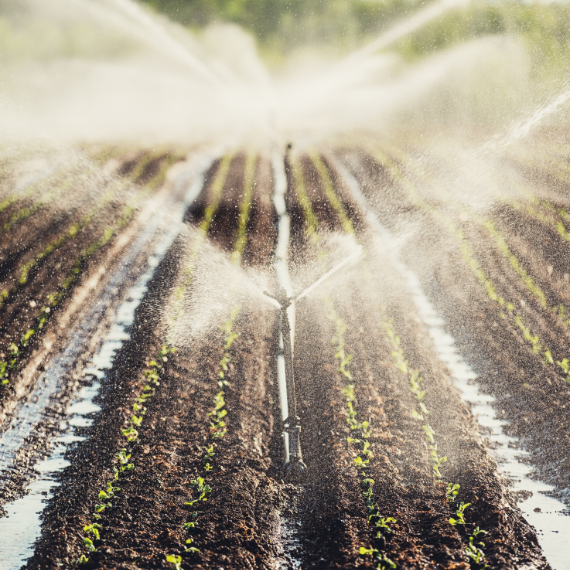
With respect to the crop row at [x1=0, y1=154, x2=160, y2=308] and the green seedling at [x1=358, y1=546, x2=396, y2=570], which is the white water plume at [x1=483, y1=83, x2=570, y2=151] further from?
the green seedling at [x1=358, y1=546, x2=396, y2=570]

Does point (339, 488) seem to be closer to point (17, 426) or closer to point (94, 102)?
Answer: point (17, 426)

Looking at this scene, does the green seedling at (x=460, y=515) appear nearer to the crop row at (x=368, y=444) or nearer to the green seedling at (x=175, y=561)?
the crop row at (x=368, y=444)

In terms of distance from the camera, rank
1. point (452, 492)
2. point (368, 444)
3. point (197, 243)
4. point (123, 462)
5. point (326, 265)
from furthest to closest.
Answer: point (197, 243) < point (326, 265) < point (368, 444) < point (123, 462) < point (452, 492)

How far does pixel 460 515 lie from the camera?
4352 mm

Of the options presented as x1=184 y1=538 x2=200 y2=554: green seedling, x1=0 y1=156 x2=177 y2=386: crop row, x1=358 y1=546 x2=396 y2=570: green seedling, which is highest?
x1=0 y1=156 x2=177 y2=386: crop row

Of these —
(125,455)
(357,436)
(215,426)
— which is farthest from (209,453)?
(357,436)

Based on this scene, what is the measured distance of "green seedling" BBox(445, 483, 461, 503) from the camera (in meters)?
4.57

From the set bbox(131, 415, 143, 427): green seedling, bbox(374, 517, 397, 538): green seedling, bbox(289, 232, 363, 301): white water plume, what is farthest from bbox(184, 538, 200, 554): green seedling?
bbox(289, 232, 363, 301): white water plume

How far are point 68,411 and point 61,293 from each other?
234 centimetres

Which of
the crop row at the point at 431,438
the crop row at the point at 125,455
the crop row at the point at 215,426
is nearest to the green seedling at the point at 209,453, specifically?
the crop row at the point at 215,426

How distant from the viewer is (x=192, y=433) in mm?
5309

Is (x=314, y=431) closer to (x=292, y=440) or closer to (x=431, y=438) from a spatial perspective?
(x=292, y=440)

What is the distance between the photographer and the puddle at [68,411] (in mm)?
4184

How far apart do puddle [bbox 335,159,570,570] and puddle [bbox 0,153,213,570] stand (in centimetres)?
424
